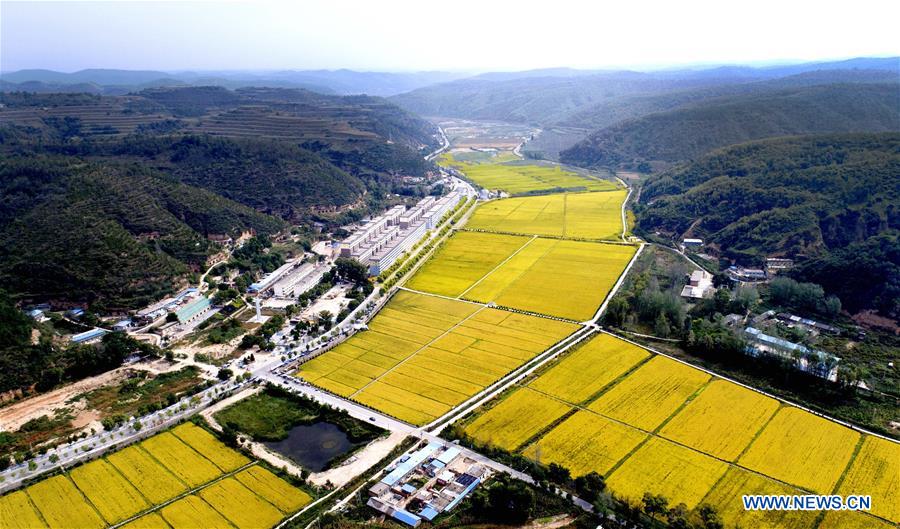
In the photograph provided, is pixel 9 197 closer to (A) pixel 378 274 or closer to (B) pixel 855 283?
(A) pixel 378 274

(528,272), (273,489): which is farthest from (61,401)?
(528,272)

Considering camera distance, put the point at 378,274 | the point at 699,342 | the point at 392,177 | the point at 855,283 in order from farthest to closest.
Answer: the point at 392,177
the point at 378,274
the point at 855,283
the point at 699,342

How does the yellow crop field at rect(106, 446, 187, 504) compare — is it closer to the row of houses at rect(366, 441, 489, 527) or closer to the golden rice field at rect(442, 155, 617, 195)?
the row of houses at rect(366, 441, 489, 527)

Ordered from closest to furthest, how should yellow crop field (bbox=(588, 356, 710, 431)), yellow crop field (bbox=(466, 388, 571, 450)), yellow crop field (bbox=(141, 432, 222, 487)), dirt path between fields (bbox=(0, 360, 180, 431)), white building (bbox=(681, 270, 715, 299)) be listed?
yellow crop field (bbox=(141, 432, 222, 487))
yellow crop field (bbox=(466, 388, 571, 450))
yellow crop field (bbox=(588, 356, 710, 431))
dirt path between fields (bbox=(0, 360, 180, 431))
white building (bbox=(681, 270, 715, 299))

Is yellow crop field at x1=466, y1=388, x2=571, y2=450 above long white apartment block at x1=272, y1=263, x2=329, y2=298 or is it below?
below

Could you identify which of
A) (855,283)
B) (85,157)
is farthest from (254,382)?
Answer: (85,157)

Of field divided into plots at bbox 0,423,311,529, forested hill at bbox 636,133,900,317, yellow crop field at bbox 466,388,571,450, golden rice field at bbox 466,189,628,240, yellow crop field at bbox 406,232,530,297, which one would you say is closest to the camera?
field divided into plots at bbox 0,423,311,529

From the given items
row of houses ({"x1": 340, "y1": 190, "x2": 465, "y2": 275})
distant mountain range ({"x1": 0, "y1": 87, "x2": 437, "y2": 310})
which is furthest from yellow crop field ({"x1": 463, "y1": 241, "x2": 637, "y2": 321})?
distant mountain range ({"x1": 0, "y1": 87, "x2": 437, "y2": 310})
